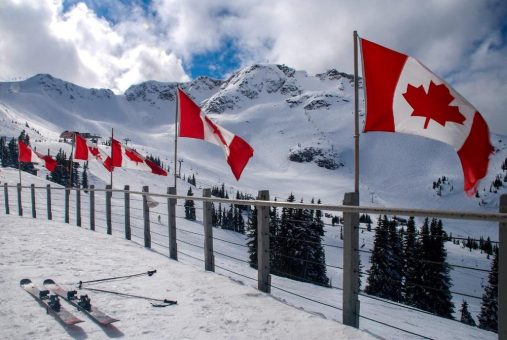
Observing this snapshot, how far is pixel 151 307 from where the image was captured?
4.70m

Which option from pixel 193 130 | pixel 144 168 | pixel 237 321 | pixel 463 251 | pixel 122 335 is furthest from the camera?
pixel 463 251

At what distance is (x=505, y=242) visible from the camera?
3.17 m

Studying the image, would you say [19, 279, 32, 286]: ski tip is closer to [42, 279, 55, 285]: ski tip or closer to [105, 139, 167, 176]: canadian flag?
[42, 279, 55, 285]: ski tip

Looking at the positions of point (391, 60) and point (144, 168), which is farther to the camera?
point (144, 168)

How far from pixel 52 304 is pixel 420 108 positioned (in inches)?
190

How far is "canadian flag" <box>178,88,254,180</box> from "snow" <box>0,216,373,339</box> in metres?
2.50

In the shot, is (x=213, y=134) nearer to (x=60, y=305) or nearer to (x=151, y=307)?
(x=151, y=307)

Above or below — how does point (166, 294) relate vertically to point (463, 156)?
below

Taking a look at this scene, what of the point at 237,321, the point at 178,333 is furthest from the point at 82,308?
the point at 237,321

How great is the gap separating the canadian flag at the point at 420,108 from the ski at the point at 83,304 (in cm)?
395

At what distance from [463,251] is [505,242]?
499ft

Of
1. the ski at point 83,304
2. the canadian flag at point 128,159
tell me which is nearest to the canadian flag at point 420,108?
Result: the ski at point 83,304

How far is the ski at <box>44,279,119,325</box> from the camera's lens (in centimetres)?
413

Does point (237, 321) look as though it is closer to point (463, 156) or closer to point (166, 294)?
point (166, 294)
